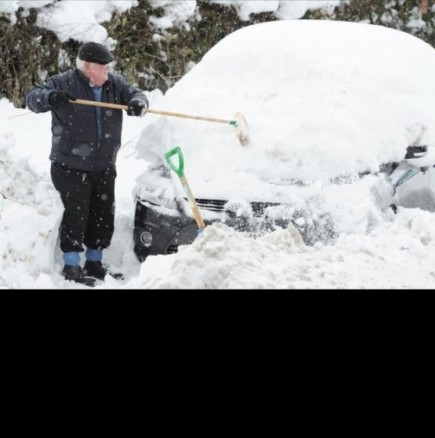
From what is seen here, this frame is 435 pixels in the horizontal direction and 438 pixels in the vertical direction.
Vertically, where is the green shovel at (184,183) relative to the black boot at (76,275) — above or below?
above

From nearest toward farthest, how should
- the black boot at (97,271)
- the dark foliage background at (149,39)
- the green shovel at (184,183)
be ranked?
1. the green shovel at (184,183)
2. the black boot at (97,271)
3. the dark foliage background at (149,39)

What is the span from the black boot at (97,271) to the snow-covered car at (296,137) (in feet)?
1.00

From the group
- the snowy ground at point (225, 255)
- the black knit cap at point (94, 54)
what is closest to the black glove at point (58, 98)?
the black knit cap at point (94, 54)

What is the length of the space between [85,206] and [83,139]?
1.51 feet

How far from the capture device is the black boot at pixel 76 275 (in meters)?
4.84

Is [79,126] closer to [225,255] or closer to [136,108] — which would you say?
[136,108]

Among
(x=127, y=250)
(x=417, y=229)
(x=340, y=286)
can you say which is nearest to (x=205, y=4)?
(x=127, y=250)

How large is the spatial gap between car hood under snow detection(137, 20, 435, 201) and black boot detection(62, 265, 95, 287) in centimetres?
93

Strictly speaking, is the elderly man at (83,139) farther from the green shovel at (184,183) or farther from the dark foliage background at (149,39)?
the dark foliage background at (149,39)

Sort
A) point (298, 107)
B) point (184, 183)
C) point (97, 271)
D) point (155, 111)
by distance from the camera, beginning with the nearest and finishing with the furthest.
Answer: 1. point (184, 183)
2. point (298, 107)
3. point (155, 111)
4. point (97, 271)

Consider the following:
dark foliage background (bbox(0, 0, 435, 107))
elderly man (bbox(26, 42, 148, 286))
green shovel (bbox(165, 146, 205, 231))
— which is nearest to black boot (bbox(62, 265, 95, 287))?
elderly man (bbox(26, 42, 148, 286))

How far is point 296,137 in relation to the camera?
4582 millimetres

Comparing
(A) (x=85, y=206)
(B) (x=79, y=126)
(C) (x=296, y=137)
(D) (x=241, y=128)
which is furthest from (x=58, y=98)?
(C) (x=296, y=137)
